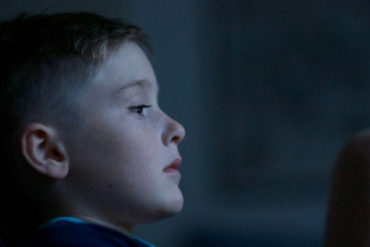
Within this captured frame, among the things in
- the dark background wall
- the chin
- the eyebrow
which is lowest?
the chin

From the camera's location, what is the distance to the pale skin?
0.58 m

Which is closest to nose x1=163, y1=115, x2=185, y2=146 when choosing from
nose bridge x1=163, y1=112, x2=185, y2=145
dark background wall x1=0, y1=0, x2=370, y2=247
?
nose bridge x1=163, y1=112, x2=185, y2=145

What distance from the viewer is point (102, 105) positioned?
60cm

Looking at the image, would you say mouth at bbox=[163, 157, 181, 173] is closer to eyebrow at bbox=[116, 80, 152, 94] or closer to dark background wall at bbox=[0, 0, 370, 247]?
eyebrow at bbox=[116, 80, 152, 94]

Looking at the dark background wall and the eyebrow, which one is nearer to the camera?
the eyebrow

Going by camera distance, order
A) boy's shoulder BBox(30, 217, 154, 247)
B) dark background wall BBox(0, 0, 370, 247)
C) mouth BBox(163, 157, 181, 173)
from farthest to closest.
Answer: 1. dark background wall BBox(0, 0, 370, 247)
2. mouth BBox(163, 157, 181, 173)
3. boy's shoulder BBox(30, 217, 154, 247)

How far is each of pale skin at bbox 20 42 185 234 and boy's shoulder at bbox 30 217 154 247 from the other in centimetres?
3

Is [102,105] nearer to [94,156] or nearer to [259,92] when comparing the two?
[94,156]

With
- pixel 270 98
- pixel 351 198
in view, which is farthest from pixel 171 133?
pixel 270 98

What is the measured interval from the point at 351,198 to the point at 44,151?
429 millimetres

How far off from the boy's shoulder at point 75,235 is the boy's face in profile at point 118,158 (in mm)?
32

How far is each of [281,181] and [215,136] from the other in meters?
0.32

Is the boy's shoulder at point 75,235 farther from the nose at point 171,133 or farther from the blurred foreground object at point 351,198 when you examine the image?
the blurred foreground object at point 351,198

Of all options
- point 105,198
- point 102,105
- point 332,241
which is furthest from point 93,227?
point 332,241
